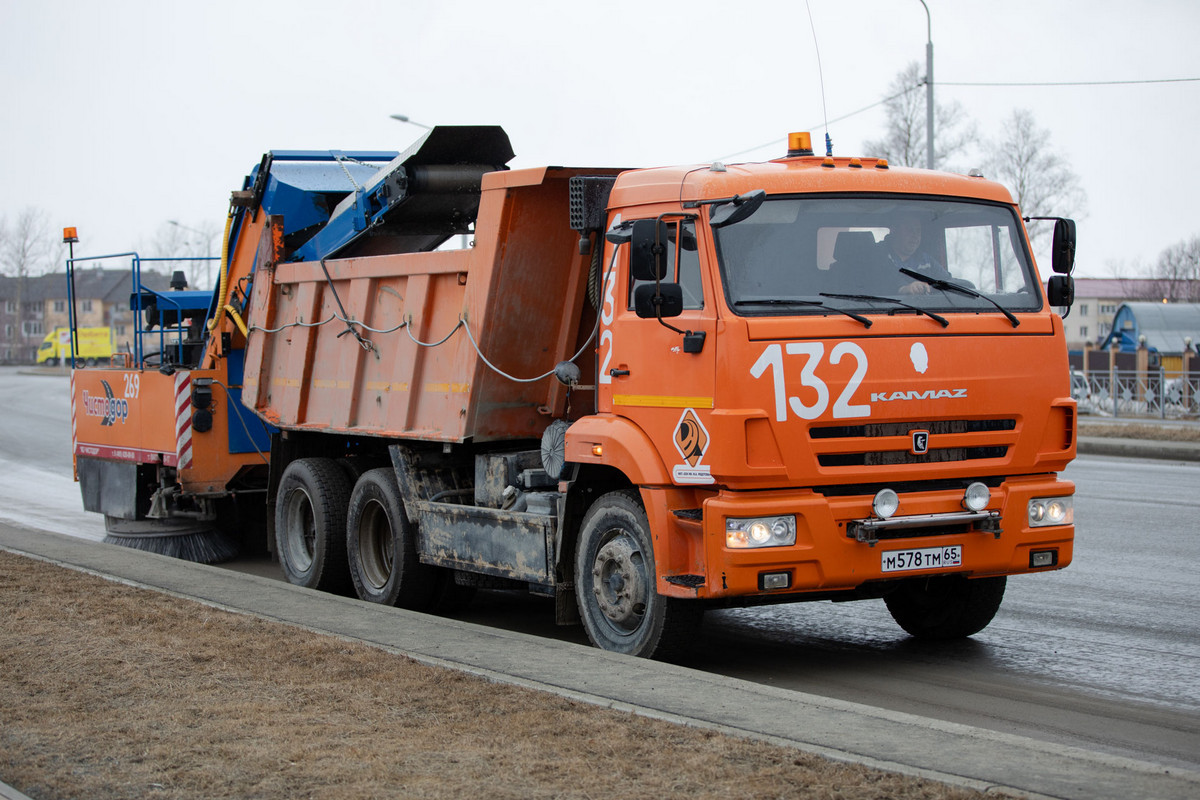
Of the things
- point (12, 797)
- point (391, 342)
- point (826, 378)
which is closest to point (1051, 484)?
point (826, 378)

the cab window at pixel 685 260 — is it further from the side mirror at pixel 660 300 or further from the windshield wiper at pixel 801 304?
the windshield wiper at pixel 801 304

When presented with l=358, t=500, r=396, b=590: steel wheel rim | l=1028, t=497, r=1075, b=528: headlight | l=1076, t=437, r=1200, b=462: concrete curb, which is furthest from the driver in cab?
l=1076, t=437, r=1200, b=462: concrete curb

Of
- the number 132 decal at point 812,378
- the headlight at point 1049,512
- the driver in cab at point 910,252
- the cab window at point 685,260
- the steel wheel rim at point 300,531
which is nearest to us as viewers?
the number 132 decal at point 812,378

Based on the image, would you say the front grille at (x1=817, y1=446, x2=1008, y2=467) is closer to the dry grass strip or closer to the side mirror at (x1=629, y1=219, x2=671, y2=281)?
the side mirror at (x1=629, y1=219, x2=671, y2=281)

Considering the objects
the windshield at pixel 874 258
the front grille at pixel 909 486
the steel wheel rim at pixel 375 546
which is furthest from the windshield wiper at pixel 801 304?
the steel wheel rim at pixel 375 546

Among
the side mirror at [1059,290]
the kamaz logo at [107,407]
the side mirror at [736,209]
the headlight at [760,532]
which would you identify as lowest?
the headlight at [760,532]

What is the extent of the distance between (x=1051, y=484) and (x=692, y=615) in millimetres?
2100

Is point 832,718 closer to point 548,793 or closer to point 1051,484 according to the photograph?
point 548,793

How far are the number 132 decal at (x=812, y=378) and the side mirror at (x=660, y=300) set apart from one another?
570 mm

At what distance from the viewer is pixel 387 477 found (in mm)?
10125

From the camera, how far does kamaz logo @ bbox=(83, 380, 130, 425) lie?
13.3 metres

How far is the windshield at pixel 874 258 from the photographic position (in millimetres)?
7117

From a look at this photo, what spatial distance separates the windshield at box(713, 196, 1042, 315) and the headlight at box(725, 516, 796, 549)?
1.04 metres

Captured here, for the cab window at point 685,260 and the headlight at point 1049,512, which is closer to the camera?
the cab window at point 685,260
